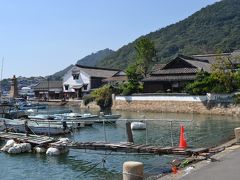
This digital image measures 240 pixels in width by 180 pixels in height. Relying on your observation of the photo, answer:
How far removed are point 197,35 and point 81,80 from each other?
86248 millimetres

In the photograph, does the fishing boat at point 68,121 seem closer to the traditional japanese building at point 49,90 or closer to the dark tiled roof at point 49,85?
the traditional japanese building at point 49,90

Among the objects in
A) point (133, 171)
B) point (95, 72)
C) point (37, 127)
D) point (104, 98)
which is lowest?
point (133, 171)

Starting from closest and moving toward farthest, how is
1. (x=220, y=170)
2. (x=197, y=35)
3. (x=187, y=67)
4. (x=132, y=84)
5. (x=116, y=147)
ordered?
(x=220, y=170) < (x=116, y=147) < (x=187, y=67) < (x=132, y=84) < (x=197, y=35)

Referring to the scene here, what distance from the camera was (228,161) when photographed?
16750 mm

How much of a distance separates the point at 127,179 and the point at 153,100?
4774 centimetres

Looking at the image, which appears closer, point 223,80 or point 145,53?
point 223,80

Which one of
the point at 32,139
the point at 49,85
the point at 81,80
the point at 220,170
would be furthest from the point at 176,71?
the point at 220,170

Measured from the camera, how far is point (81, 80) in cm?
9356

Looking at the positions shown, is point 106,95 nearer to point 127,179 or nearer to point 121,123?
point 121,123

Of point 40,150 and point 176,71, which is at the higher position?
point 176,71

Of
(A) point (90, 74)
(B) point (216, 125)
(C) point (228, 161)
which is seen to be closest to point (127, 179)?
(C) point (228, 161)

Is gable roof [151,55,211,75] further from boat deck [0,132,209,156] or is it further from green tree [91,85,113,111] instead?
boat deck [0,132,209,156]

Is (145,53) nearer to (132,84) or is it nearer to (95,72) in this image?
(95,72)

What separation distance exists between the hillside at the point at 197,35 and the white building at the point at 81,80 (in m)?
56.6
